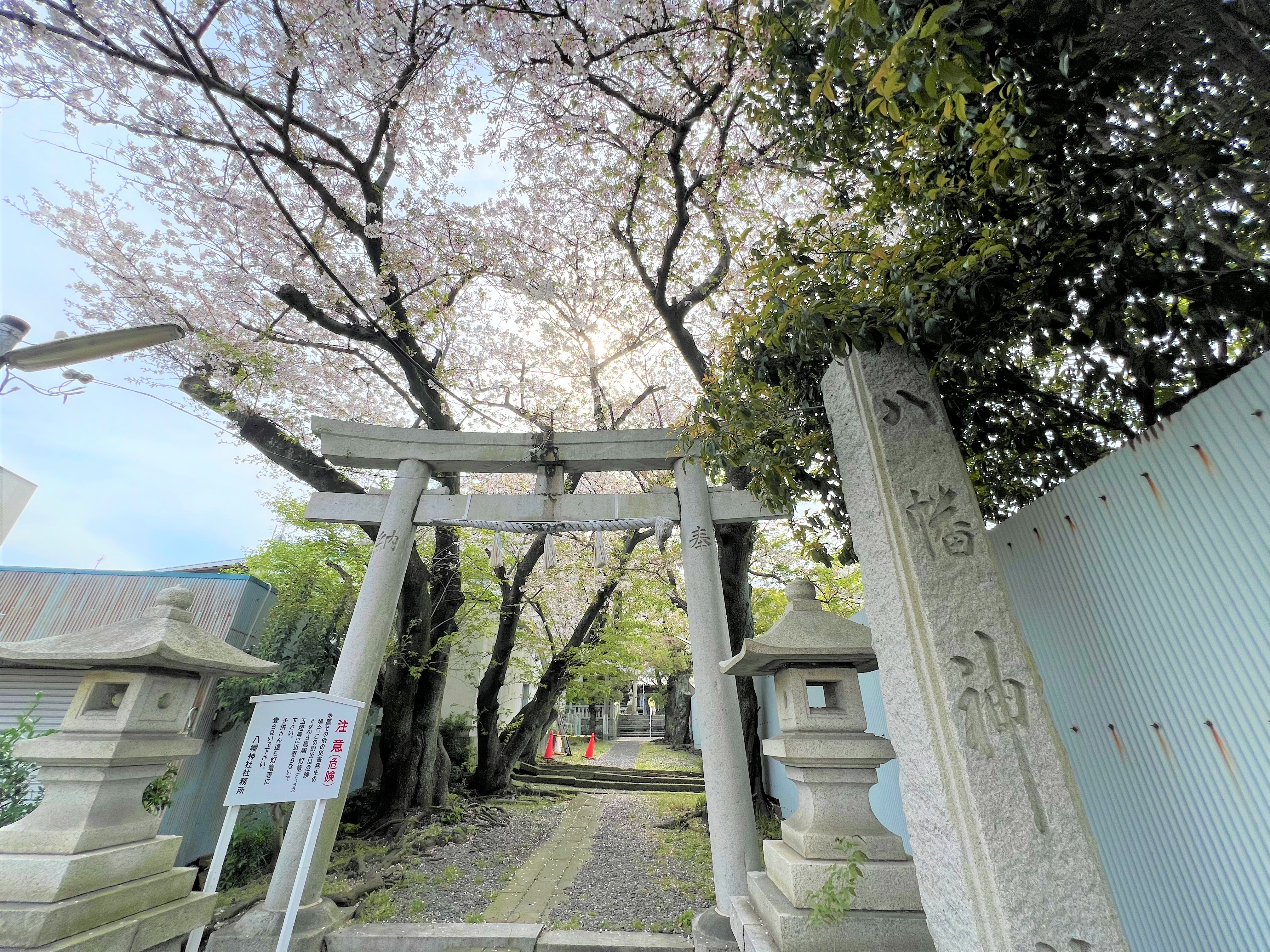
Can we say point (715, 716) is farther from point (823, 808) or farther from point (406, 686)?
point (406, 686)

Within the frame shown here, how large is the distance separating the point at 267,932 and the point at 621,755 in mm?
16297

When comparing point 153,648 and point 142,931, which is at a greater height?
point 153,648

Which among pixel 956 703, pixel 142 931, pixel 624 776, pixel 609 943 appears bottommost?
pixel 609 943

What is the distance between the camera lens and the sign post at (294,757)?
384 centimetres

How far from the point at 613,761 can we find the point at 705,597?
14.2 m

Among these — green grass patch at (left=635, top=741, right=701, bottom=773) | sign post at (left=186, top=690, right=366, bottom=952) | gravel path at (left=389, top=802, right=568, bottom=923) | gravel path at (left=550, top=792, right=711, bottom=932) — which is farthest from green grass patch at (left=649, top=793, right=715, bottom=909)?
green grass patch at (left=635, top=741, right=701, bottom=773)

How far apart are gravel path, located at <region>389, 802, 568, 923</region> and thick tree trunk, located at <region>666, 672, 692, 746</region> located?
503 inches

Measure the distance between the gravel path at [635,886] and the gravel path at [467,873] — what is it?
0.91 meters

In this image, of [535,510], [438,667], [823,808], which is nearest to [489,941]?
[823,808]

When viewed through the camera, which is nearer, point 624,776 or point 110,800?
point 110,800

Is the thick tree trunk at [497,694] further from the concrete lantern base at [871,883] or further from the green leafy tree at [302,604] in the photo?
the concrete lantern base at [871,883]

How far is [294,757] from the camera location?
161 inches

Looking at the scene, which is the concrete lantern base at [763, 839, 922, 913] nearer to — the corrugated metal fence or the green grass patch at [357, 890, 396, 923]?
the corrugated metal fence

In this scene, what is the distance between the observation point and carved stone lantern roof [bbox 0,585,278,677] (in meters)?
3.73
